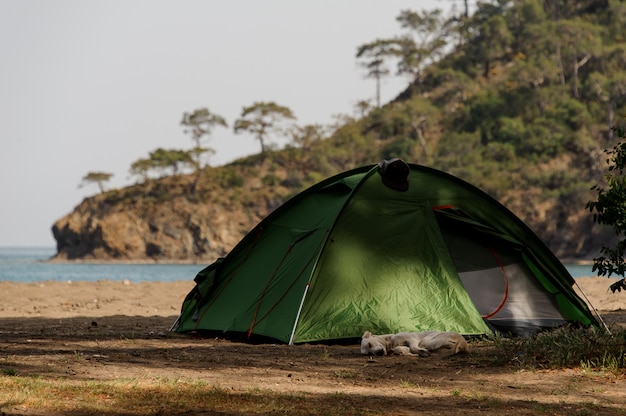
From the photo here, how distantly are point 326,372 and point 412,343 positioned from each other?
1416 mm

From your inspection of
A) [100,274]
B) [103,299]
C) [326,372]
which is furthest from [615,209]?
[100,274]

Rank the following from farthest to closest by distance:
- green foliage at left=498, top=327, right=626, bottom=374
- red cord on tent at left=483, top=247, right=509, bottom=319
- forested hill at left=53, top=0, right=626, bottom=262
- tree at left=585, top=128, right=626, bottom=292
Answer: forested hill at left=53, top=0, right=626, bottom=262, red cord on tent at left=483, top=247, right=509, bottom=319, tree at left=585, top=128, right=626, bottom=292, green foliage at left=498, top=327, right=626, bottom=374

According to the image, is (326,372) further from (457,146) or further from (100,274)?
(457,146)

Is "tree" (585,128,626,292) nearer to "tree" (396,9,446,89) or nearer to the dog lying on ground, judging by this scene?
the dog lying on ground

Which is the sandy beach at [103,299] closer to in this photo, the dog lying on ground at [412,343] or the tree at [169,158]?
the dog lying on ground at [412,343]

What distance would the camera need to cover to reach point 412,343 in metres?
8.29

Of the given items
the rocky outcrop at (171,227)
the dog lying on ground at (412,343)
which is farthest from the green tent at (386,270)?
the rocky outcrop at (171,227)

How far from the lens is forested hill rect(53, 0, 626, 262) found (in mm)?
72938

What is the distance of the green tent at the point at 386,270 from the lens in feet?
30.9

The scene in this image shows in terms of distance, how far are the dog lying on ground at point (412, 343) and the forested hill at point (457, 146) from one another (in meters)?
64.3

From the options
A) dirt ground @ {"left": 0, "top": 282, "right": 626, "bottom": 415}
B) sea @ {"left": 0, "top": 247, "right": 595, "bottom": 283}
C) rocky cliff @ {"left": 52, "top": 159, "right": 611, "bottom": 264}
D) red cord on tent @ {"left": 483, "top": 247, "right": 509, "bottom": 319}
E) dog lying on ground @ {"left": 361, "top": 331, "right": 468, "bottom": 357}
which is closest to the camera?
dirt ground @ {"left": 0, "top": 282, "right": 626, "bottom": 415}

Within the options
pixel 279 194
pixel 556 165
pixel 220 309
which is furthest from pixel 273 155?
pixel 220 309

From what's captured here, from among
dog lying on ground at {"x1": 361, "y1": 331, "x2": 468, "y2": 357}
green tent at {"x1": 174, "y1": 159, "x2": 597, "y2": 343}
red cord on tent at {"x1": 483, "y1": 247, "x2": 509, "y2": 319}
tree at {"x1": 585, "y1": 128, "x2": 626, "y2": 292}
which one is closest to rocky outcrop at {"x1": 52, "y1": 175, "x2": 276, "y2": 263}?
green tent at {"x1": 174, "y1": 159, "x2": 597, "y2": 343}

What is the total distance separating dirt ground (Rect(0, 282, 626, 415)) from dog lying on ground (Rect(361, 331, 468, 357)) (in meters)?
0.11
